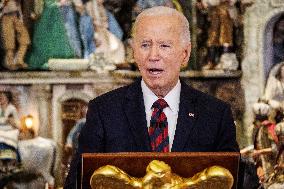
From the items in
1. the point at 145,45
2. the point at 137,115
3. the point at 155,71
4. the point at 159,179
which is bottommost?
the point at 159,179

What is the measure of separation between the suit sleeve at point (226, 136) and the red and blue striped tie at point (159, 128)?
0.68 feet

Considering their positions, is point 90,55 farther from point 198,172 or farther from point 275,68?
point 198,172

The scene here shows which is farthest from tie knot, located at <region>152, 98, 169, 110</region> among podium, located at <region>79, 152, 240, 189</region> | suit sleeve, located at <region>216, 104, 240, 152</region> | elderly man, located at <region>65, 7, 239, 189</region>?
podium, located at <region>79, 152, 240, 189</region>

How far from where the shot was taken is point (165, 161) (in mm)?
2006

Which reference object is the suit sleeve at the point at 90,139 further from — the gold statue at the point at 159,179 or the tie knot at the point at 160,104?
the gold statue at the point at 159,179

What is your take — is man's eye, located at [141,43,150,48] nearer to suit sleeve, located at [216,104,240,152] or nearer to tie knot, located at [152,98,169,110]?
tie knot, located at [152,98,169,110]

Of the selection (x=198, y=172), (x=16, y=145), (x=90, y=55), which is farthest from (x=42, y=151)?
(x=198, y=172)

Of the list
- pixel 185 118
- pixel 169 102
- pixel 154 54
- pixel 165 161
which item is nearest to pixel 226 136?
pixel 185 118

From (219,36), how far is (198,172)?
4077 mm

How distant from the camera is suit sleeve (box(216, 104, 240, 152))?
2.51 meters

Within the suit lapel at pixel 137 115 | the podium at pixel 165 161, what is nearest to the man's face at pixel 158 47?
the suit lapel at pixel 137 115

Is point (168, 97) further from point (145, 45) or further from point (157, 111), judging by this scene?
point (145, 45)

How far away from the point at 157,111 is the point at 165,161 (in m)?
0.69

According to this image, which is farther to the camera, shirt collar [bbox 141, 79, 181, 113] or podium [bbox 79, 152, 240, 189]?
shirt collar [bbox 141, 79, 181, 113]
